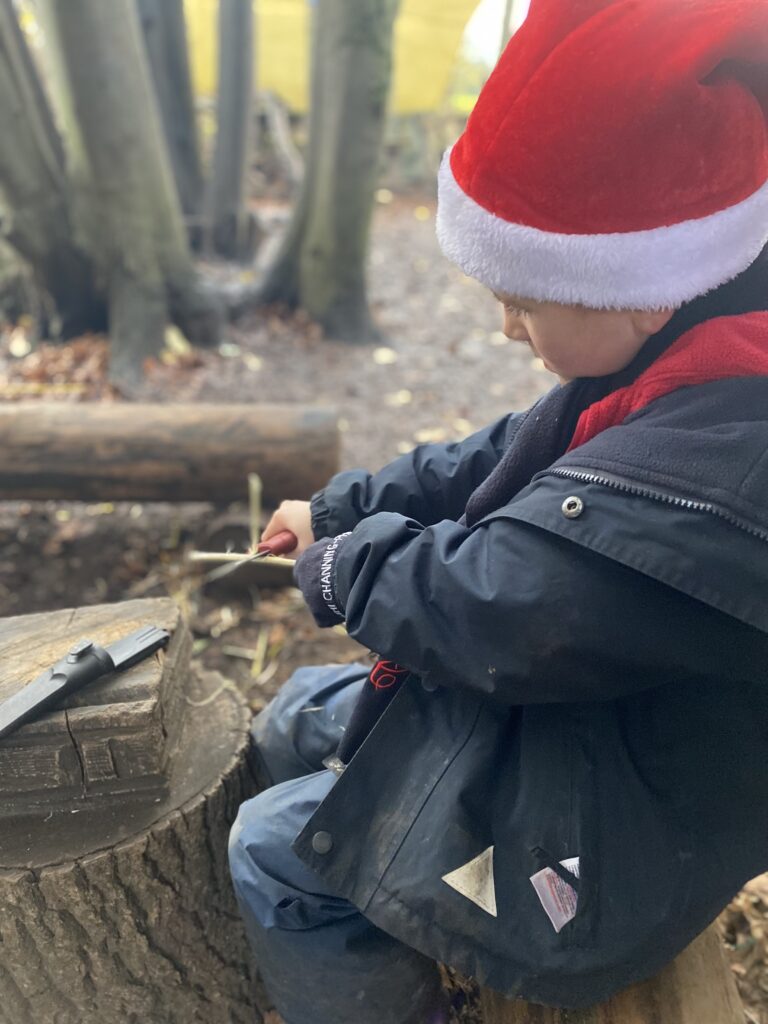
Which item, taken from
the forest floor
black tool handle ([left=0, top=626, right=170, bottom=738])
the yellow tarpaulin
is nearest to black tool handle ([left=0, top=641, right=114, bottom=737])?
black tool handle ([left=0, top=626, right=170, bottom=738])

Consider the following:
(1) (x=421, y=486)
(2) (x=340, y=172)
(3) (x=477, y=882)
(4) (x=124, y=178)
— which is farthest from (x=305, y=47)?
(3) (x=477, y=882)

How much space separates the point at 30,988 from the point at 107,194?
451cm

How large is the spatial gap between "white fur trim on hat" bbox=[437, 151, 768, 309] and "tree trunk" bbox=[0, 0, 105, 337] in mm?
4370

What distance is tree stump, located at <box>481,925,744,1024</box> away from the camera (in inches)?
61.2


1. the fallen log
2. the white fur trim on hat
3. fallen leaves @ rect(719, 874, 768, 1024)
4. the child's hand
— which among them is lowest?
fallen leaves @ rect(719, 874, 768, 1024)

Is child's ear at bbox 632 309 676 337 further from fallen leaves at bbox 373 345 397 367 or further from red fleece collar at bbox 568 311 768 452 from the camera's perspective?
fallen leaves at bbox 373 345 397 367

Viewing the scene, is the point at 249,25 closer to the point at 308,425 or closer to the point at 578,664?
the point at 308,425

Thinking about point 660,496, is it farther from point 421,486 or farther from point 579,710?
point 421,486

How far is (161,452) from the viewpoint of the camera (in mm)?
3461

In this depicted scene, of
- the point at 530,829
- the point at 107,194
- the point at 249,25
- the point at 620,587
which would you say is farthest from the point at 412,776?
the point at 249,25

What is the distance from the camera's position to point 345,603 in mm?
1507

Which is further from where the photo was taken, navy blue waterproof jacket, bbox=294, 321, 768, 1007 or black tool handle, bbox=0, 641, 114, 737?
black tool handle, bbox=0, 641, 114, 737

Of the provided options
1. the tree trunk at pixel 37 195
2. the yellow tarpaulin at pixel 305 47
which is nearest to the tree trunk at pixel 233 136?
the yellow tarpaulin at pixel 305 47

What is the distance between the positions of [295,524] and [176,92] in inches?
273
